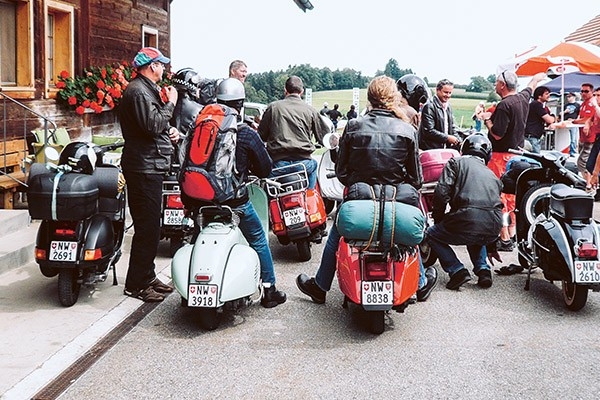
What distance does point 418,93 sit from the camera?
857 centimetres

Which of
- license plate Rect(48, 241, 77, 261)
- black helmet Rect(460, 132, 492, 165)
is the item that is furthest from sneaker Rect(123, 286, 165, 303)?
black helmet Rect(460, 132, 492, 165)

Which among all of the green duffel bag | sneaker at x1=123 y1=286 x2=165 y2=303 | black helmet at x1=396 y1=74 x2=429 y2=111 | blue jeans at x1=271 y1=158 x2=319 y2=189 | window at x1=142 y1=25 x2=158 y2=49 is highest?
window at x1=142 y1=25 x2=158 y2=49

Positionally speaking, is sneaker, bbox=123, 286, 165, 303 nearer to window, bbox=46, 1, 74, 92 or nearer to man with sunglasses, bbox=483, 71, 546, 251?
man with sunglasses, bbox=483, 71, 546, 251

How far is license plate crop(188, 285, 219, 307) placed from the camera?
554cm

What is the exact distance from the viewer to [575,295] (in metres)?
6.30

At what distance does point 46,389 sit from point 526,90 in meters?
7.23

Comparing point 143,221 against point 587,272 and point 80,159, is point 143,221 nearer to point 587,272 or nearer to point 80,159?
point 80,159

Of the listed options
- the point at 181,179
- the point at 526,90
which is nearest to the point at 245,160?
the point at 181,179

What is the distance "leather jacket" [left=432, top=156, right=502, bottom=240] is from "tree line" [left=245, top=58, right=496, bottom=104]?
32.5 ft

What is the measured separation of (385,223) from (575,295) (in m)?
2.02

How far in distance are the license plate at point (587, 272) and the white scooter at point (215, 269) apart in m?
2.62

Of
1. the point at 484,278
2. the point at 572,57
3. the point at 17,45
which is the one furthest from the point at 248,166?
the point at 572,57

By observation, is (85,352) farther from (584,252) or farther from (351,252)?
(584,252)

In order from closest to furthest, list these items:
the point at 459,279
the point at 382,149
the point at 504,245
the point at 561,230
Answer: the point at 382,149, the point at 561,230, the point at 459,279, the point at 504,245
